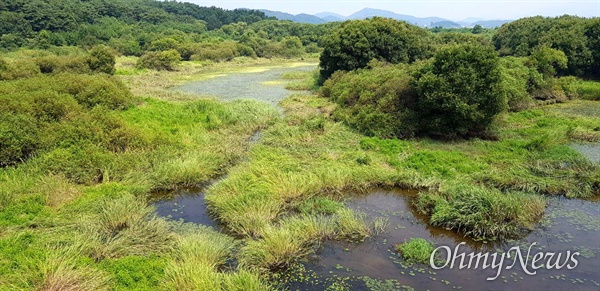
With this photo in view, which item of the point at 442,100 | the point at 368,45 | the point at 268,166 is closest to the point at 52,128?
the point at 268,166

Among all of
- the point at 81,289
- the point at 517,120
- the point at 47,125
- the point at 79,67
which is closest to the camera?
the point at 81,289

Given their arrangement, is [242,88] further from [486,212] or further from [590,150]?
[486,212]

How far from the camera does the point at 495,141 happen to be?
19812 mm

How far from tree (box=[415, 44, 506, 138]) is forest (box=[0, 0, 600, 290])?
0.08 metres

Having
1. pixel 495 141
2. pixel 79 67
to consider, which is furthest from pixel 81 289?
pixel 79 67

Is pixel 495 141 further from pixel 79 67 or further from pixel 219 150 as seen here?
pixel 79 67

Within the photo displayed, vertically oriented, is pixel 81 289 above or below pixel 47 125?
below

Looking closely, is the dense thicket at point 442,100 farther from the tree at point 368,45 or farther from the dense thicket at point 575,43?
the dense thicket at point 575,43

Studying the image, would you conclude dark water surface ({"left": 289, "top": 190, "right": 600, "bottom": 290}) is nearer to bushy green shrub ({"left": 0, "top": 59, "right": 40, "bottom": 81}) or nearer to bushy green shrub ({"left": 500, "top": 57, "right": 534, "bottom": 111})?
bushy green shrub ({"left": 500, "top": 57, "right": 534, "bottom": 111})

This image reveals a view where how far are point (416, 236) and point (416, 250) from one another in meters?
1.34

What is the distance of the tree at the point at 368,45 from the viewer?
118 ft

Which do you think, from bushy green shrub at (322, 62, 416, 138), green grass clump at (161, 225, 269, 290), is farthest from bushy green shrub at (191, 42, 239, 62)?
green grass clump at (161, 225, 269, 290)

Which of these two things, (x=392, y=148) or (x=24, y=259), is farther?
(x=392, y=148)

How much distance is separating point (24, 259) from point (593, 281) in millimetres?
Result: 13964
